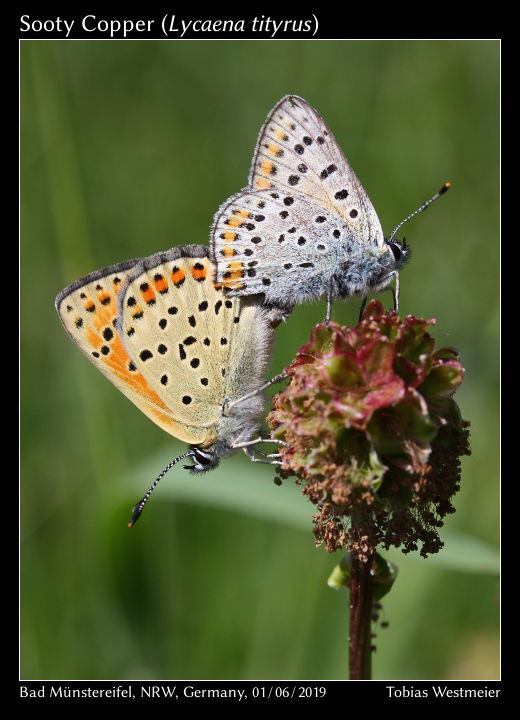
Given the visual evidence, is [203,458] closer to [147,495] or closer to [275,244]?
[147,495]

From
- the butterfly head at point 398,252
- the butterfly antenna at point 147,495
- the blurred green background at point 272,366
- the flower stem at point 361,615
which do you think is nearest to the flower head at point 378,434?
the flower stem at point 361,615

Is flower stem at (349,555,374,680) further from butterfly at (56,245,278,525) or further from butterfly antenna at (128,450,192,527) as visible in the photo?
butterfly antenna at (128,450,192,527)

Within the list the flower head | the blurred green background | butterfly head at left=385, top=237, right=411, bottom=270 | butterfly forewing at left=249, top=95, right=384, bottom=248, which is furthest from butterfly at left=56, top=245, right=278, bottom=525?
the flower head

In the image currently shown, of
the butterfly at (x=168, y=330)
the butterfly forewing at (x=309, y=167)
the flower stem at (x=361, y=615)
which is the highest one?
the butterfly forewing at (x=309, y=167)

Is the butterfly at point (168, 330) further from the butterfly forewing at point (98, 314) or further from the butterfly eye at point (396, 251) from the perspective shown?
the butterfly eye at point (396, 251)

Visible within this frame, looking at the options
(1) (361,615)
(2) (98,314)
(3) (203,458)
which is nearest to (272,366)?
(3) (203,458)

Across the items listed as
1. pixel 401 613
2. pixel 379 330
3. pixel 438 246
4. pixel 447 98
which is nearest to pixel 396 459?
pixel 379 330
